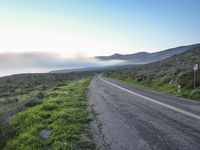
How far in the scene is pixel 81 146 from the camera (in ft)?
19.1

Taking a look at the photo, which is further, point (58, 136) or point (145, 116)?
point (145, 116)

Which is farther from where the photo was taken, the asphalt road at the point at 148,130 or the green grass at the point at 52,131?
the green grass at the point at 52,131

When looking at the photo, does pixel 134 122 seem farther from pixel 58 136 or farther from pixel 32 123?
pixel 32 123

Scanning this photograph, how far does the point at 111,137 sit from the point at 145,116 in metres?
2.79

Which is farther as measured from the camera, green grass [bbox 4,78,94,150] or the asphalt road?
green grass [bbox 4,78,94,150]

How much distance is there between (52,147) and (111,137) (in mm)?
1597

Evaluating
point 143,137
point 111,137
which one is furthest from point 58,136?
point 143,137

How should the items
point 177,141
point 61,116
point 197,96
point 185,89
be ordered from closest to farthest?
1. point 177,141
2. point 61,116
3. point 197,96
4. point 185,89

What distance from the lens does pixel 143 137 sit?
6234 millimetres

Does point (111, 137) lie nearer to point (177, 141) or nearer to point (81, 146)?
point (81, 146)

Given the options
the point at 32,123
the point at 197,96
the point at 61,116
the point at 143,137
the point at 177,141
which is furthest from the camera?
the point at 197,96

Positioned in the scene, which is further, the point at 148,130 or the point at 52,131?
the point at 52,131

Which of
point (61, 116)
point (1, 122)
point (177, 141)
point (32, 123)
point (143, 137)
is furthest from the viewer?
point (61, 116)

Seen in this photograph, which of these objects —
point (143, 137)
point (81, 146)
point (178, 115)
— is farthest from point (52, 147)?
point (178, 115)
